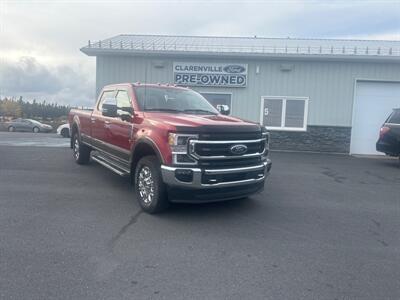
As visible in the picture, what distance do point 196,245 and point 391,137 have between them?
9.37 metres

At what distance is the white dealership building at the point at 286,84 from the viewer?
1478 centimetres

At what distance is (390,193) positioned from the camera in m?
7.57

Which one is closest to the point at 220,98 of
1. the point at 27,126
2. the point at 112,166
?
the point at 112,166

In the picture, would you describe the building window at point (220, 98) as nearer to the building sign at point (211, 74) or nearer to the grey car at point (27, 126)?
the building sign at point (211, 74)

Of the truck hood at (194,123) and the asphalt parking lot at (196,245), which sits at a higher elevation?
the truck hood at (194,123)

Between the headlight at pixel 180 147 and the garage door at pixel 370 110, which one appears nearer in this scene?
the headlight at pixel 180 147

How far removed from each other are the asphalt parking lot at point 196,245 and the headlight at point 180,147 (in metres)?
0.94

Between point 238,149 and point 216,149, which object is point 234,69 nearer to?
point 238,149

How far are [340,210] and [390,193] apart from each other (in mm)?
2196

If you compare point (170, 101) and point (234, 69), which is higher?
point (234, 69)

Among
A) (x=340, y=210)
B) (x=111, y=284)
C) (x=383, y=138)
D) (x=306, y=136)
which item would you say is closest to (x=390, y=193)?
(x=340, y=210)

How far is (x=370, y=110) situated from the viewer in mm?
14914

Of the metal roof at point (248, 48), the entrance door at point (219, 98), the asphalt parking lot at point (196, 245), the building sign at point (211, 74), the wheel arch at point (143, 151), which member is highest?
the metal roof at point (248, 48)

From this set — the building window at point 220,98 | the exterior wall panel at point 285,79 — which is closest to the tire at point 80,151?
the exterior wall panel at point 285,79
